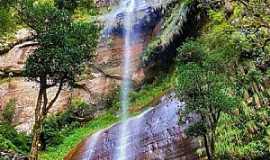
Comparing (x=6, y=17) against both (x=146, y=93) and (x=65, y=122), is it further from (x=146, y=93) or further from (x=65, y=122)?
(x=65, y=122)

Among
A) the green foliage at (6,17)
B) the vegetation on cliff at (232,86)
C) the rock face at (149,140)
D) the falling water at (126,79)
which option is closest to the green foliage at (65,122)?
the falling water at (126,79)

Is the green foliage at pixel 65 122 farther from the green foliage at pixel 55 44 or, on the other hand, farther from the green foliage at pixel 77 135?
the green foliage at pixel 55 44

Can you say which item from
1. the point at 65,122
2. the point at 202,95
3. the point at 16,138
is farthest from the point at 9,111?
the point at 202,95

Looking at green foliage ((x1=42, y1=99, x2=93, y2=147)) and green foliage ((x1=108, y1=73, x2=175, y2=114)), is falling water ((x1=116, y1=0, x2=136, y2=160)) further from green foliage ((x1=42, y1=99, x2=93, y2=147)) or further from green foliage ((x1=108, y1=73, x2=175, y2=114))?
green foliage ((x1=42, y1=99, x2=93, y2=147))

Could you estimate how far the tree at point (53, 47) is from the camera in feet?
45.0

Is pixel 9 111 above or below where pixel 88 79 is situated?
below

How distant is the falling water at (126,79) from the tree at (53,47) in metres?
4.26

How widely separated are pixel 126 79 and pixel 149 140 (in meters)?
10.5

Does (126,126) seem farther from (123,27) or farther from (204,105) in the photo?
(123,27)

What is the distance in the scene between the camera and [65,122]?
2562cm

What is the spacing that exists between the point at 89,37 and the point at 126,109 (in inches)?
409

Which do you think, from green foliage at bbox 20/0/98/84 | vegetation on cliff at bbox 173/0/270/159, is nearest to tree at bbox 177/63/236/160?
vegetation on cliff at bbox 173/0/270/159

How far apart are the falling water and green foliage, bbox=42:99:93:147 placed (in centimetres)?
209

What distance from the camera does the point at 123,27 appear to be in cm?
3045
